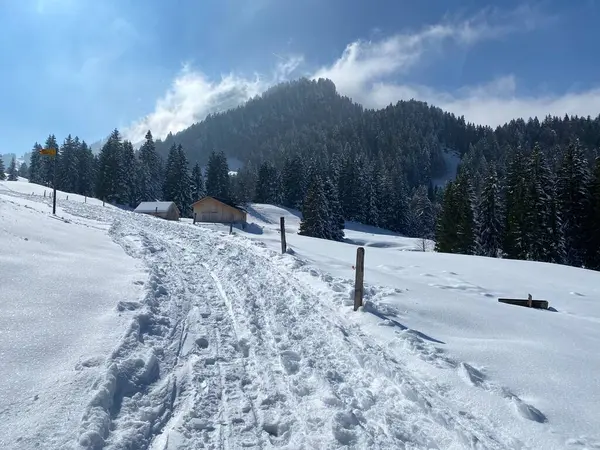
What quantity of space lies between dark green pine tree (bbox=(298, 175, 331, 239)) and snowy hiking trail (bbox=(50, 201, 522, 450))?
4602 cm

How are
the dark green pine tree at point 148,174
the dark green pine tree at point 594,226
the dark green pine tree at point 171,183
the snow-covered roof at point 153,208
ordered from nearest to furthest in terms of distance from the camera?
the dark green pine tree at point 594,226 < the snow-covered roof at point 153,208 < the dark green pine tree at point 171,183 < the dark green pine tree at point 148,174

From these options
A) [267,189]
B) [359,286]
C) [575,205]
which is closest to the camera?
[359,286]

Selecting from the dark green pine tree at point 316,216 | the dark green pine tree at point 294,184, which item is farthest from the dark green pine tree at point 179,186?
the dark green pine tree at point 316,216

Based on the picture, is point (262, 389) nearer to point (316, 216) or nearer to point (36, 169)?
point (316, 216)

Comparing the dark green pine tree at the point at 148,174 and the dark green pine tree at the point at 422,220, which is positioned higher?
the dark green pine tree at the point at 148,174

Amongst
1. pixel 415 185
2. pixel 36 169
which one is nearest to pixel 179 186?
pixel 36 169

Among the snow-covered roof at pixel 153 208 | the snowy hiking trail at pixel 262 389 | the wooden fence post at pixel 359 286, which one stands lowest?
the snowy hiking trail at pixel 262 389

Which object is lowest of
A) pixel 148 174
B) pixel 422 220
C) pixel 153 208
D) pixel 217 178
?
pixel 153 208

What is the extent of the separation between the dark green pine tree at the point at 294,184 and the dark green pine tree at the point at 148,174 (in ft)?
96.4

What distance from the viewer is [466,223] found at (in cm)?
4372

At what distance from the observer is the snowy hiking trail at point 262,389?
4.03 m

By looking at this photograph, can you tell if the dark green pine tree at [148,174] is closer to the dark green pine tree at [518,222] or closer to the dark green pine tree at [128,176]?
the dark green pine tree at [128,176]

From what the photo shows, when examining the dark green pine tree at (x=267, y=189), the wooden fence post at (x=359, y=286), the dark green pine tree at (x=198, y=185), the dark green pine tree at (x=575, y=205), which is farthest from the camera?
the dark green pine tree at (x=267, y=189)

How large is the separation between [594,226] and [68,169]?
87757 mm
